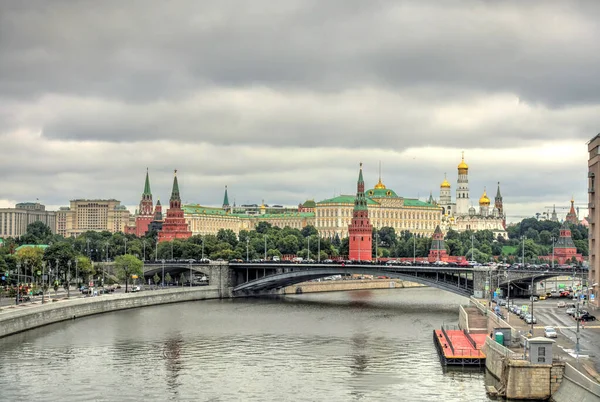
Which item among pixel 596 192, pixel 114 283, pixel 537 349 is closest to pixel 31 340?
pixel 537 349

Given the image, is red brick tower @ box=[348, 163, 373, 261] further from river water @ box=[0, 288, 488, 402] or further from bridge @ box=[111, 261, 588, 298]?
river water @ box=[0, 288, 488, 402]

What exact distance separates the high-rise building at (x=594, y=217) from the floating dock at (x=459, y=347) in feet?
60.1

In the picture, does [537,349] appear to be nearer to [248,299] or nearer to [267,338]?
[267,338]

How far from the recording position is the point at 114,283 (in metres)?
142

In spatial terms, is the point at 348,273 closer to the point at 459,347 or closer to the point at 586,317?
the point at 586,317

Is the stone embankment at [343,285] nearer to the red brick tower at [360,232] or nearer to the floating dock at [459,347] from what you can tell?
the red brick tower at [360,232]

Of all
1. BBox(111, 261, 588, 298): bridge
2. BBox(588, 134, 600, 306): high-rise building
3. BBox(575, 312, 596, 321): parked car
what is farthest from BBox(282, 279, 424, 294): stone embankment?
BBox(575, 312, 596, 321): parked car

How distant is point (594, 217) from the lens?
97.7 m

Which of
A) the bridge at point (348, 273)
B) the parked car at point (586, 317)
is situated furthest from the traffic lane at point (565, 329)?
the bridge at point (348, 273)

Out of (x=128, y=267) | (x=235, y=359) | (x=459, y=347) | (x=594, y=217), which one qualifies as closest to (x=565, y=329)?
(x=459, y=347)

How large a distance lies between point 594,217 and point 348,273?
124ft

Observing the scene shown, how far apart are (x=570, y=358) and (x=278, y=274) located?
77224 millimetres

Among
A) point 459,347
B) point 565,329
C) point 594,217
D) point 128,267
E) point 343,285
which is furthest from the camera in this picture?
point 343,285

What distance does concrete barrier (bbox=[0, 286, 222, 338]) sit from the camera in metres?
81.6
